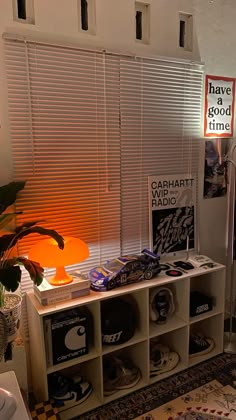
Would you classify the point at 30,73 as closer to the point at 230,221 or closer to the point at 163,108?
the point at 163,108

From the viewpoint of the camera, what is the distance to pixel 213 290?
2477 millimetres

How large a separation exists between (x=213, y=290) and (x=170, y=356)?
0.59 meters

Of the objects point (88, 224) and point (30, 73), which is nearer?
point (30, 73)

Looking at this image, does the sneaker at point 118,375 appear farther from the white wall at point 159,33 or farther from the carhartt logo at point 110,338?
the white wall at point 159,33

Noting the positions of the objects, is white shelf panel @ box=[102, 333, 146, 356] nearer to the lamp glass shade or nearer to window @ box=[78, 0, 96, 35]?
the lamp glass shade

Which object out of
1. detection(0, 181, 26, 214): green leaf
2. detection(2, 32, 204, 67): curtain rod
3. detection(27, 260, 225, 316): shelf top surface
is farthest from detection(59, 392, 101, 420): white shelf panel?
detection(2, 32, 204, 67): curtain rod

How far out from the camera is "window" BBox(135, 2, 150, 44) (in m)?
2.14

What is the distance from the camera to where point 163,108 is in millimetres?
2303

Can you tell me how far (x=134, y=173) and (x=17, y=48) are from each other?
104cm

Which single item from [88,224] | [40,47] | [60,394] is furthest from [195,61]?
[60,394]

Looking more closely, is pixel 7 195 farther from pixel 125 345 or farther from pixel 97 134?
pixel 125 345

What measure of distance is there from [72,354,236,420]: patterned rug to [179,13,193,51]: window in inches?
91.9

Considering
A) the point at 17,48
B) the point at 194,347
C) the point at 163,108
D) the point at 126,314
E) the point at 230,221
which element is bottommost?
the point at 194,347

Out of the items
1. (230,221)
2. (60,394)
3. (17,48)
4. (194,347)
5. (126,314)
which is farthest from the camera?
(230,221)
